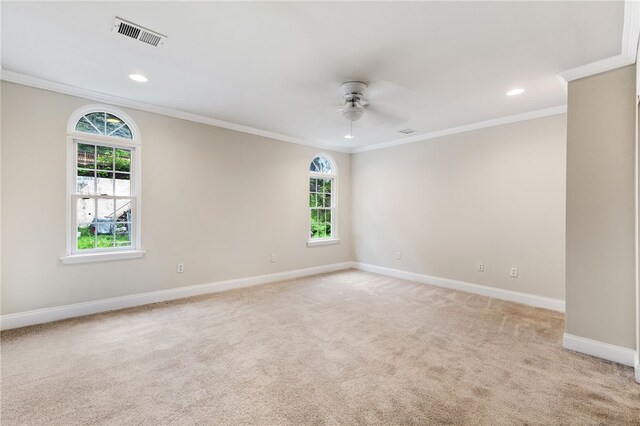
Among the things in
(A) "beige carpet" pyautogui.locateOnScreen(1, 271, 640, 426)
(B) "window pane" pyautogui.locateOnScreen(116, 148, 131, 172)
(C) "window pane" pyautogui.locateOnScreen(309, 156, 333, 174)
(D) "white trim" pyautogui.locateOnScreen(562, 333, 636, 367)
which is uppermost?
(C) "window pane" pyautogui.locateOnScreen(309, 156, 333, 174)

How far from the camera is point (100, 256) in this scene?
3.54 metres

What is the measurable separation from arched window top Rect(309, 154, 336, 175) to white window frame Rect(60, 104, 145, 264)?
2958mm

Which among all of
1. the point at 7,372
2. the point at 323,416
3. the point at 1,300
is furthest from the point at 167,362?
the point at 1,300

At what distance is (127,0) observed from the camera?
6.29 ft

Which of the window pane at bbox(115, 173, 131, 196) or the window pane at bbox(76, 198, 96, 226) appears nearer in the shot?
the window pane at bbox(76, 198, 96, 226)

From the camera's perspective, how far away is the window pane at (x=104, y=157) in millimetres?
3623

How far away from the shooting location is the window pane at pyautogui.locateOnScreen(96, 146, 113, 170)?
3623mm

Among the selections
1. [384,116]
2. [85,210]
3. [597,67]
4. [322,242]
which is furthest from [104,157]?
[597,67]

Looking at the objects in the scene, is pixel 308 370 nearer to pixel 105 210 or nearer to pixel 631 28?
pixel 105 210

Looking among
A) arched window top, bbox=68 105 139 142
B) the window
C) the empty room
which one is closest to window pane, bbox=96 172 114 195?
the empty room

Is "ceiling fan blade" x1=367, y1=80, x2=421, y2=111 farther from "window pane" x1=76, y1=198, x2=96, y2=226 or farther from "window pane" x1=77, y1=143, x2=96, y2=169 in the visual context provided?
"window pane" x1=76, y1=198, x2=96, y2=226

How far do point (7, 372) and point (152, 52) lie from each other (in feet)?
9.02

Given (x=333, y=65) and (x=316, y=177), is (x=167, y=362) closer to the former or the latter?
(x=333, y=65)

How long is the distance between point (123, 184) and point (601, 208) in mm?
5081
